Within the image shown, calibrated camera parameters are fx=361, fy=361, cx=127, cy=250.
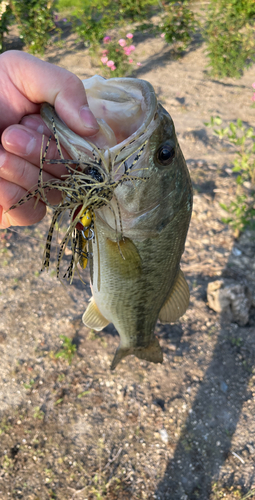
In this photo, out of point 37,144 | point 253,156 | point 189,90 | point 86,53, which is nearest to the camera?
→ point 37,144

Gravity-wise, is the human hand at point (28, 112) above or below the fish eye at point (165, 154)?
above

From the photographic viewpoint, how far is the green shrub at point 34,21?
887 cm

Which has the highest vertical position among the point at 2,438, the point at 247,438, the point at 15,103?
the point at 15,103

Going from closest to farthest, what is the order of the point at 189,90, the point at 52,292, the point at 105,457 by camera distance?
the point at 105,457
the point at 52,292
the point at 189,90

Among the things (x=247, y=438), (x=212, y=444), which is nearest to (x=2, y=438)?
(x=212, y=444)

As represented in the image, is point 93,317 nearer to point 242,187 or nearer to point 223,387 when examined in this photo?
point 223,387

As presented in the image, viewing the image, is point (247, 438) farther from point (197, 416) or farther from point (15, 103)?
point (15, 103)

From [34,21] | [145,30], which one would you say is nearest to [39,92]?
[34,21]

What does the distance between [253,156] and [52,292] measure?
4108 mm

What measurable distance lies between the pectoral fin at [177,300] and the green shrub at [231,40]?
26.2 ft

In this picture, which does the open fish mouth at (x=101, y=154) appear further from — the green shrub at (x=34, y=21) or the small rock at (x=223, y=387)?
the green shrub at (x=34, y=21)

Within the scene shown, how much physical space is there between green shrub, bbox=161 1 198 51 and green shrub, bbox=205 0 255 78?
33.6 inches

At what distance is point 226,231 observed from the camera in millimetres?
4988

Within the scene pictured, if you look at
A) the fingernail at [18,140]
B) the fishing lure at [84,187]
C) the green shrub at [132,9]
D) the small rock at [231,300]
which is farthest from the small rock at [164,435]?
the green shrub at [132,9]
